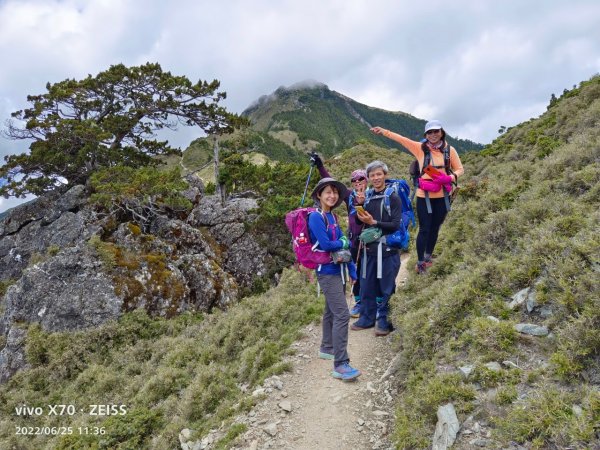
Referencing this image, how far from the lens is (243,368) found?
21.7ft

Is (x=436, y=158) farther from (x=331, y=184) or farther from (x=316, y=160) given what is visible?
(x=331, y=184)

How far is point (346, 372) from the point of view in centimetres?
546

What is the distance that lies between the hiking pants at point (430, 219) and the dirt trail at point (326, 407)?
88.7 inches

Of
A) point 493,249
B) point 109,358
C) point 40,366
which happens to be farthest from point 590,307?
point 40,366

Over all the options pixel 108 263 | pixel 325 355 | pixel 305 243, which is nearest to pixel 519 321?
pixel 305 243

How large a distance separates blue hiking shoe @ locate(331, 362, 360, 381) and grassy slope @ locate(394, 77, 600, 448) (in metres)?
0.70

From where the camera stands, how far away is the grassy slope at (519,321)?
3234 millimetres

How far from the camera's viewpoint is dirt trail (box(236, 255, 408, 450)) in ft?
14.9

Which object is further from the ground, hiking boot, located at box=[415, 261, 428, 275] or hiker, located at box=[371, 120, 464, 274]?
hiker, located at box=[371, 120, 464, 274]

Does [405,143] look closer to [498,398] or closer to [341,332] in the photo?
[341,332]

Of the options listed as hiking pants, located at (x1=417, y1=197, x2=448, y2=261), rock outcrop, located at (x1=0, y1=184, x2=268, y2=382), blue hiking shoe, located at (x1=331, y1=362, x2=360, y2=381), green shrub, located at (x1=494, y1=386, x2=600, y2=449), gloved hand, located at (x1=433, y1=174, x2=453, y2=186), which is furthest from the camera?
rock outcrop, located at (x1=0, y1=184, x2=268, y2=382)

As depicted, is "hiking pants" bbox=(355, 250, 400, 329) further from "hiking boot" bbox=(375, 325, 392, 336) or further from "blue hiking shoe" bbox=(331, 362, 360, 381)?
"blue hiking shoe" bbox=(331, 362, 360, 381)

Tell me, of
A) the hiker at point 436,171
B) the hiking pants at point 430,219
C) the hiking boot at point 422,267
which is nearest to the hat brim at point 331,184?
the hiker at point 436,171

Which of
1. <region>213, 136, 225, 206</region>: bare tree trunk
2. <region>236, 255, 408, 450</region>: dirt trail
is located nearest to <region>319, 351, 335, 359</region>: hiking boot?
<region>236, 255, 408, 450</region>: dirt trail
